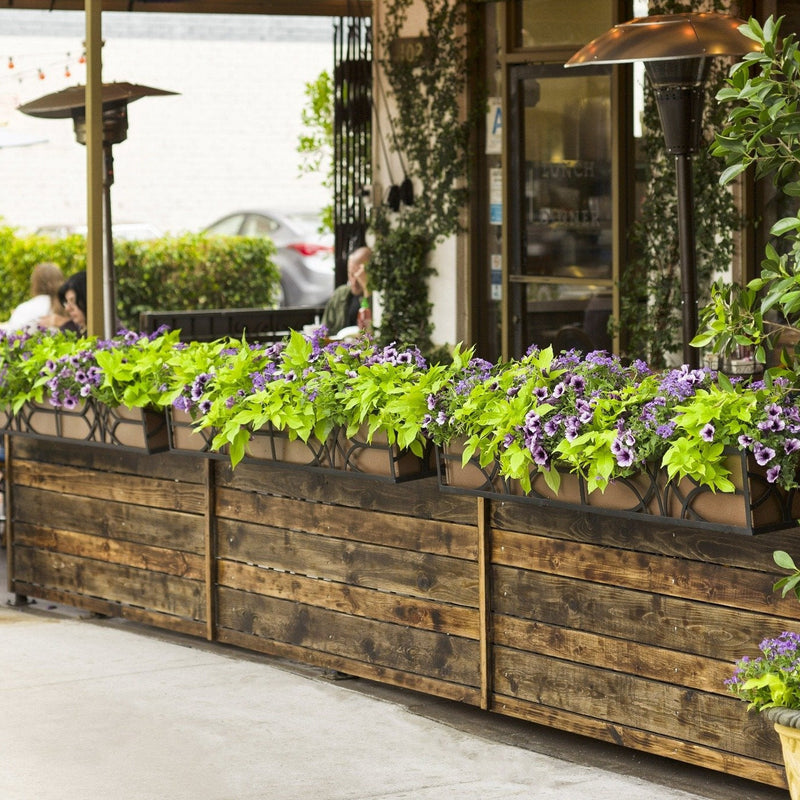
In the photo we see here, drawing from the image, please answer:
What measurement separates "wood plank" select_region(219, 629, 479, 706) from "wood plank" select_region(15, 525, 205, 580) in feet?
0.97

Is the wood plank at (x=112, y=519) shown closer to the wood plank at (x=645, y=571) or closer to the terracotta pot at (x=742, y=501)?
the wood plank at (x=645, y=571)

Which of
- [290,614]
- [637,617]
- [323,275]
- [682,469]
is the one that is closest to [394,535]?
[290,614]

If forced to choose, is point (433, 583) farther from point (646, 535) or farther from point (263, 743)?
point (646, 535)

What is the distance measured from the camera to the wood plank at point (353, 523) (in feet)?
15.1

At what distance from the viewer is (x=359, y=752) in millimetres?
4336

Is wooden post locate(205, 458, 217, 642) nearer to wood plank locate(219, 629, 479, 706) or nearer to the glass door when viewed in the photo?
wood plank locate(219, 629, 479, 706)

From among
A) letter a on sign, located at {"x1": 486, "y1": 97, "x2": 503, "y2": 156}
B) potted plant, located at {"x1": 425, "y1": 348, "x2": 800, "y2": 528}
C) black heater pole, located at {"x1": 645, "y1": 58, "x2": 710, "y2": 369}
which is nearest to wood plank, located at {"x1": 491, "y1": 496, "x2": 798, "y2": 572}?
potted plant, located at {"x1": 425, "y1": 348, "x2": 800, "y2": 528}

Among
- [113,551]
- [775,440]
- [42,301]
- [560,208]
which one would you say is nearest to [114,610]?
[113,551]

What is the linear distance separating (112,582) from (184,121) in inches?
698

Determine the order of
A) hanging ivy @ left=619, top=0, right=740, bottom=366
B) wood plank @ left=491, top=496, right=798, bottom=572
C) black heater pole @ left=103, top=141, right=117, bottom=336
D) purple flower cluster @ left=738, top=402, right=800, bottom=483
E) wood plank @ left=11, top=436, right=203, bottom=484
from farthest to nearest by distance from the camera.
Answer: hanging ivy @ left=619, top=0, right=740, bottom=366, black heater pole @ left=103, top=141, right=117, bottom=336, wood plank @ left=11, top=436, right=203, bottom=484, wood plank @ left=491, top=496, right=798, bottom=572, purple flower cluster @ left=738, top=402, right=800, bottom=483

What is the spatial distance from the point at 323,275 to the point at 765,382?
44.1 ft

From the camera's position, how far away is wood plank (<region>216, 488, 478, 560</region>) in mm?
4594

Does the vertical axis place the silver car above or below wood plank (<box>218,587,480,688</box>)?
above

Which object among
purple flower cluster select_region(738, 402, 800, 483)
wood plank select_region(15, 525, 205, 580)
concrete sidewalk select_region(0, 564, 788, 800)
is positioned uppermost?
purple flower cluster select_region(738, 402, 800, 483)
